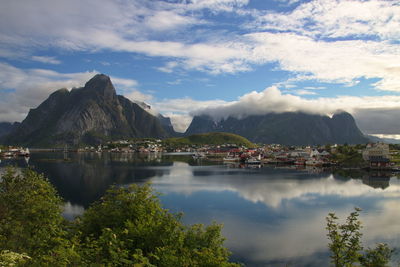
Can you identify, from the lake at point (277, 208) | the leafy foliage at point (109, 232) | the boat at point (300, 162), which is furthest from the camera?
the boat at point (300, 162)

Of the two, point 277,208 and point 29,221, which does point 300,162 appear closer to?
point 277,208

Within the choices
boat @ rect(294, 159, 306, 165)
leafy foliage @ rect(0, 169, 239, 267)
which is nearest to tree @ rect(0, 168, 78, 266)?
leafy foliage @ rect(0, 169, 239, 267)

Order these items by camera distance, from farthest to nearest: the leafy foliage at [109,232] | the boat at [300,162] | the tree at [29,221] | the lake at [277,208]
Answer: the boat at [300,162]
the lake at [277,208]
the tree at [29,221]
the leafy foliage at [109,232]

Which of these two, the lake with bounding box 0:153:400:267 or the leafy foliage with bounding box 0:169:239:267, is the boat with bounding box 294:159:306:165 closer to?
the lake with bounding box 0:153:400:267

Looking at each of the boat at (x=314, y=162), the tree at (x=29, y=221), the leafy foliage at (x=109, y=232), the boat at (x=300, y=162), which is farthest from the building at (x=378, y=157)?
the tree at (x=29, y=221)

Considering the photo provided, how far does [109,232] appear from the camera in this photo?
1734 centimetres

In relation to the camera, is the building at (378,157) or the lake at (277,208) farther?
the building at (378,157)

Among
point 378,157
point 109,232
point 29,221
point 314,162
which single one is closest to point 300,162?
point 314,162

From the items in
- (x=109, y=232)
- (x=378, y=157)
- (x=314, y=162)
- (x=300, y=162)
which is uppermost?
(x=378, y=157)

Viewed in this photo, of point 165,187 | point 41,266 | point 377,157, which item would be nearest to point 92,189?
point 165,187

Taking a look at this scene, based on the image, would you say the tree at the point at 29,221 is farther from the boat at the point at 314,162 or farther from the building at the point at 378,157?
the boat at the point at 314,162

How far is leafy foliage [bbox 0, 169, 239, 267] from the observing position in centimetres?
1491

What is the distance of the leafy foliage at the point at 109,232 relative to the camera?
48.9 feet

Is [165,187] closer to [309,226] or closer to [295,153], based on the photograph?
[309,226]
